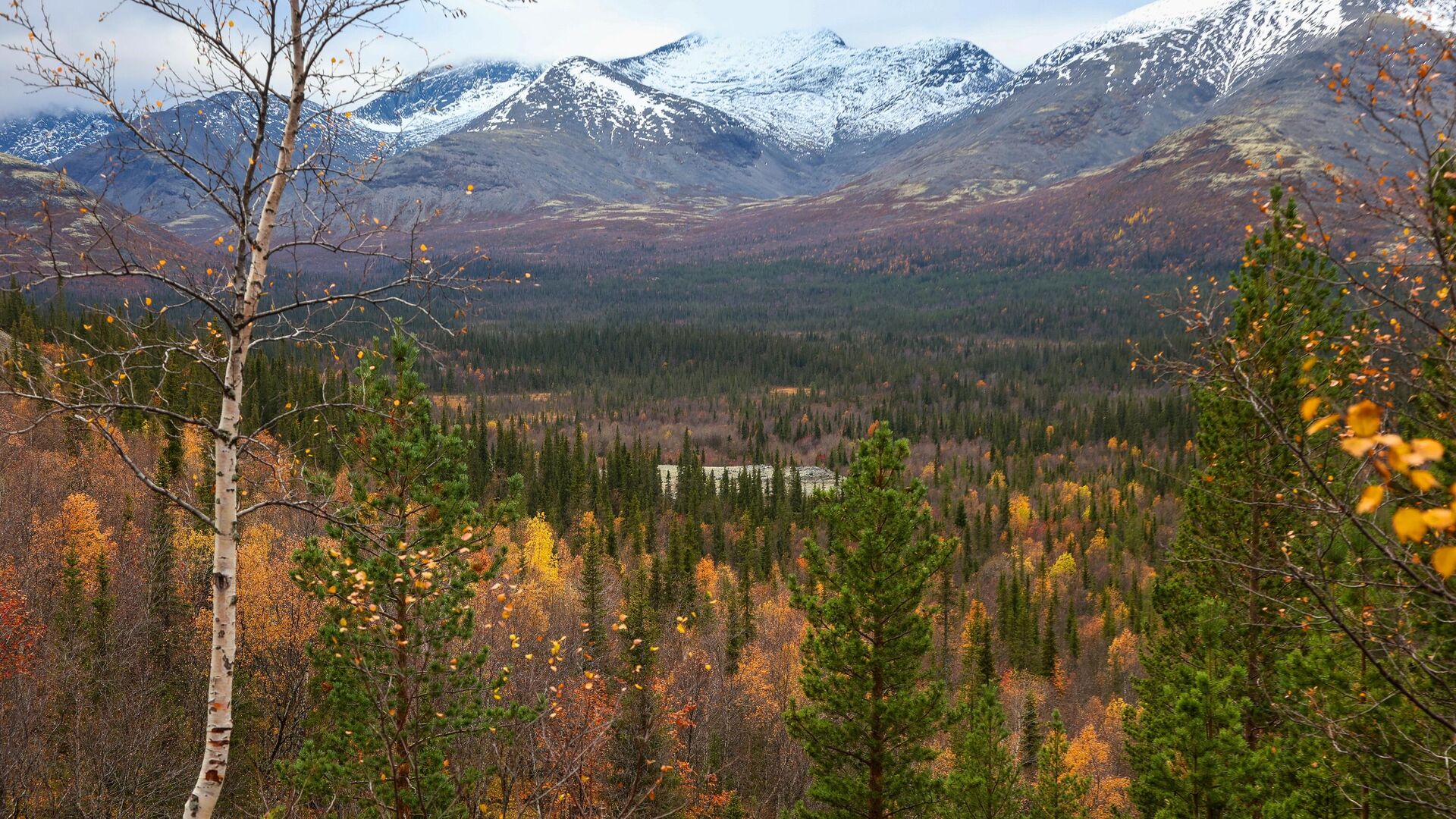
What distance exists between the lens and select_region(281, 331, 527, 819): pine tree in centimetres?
A: 1533

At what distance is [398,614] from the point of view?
55.0 ft

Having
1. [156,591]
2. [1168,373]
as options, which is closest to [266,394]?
[156,591]

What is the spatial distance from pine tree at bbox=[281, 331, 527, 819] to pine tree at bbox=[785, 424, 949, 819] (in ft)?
23.2

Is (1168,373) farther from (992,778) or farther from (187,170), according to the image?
(992,778)

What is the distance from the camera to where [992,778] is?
20.9 m

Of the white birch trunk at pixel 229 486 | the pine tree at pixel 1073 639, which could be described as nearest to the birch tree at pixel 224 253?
the white birch trunk at pixel 229 486

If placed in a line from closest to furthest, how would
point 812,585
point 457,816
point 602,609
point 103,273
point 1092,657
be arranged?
point 103,273 < point 457,816 < point 812,585 < point 602,609 < point 1092,657

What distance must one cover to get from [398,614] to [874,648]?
10007mm

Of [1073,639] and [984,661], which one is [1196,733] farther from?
[1073,639]

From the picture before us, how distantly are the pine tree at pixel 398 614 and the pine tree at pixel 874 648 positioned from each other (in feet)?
23.2

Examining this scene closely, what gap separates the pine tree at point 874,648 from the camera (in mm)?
17719

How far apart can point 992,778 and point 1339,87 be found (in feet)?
57.4

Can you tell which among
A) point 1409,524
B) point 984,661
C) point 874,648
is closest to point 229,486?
point 1409,524

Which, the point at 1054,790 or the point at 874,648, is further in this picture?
the point at 1054,790
